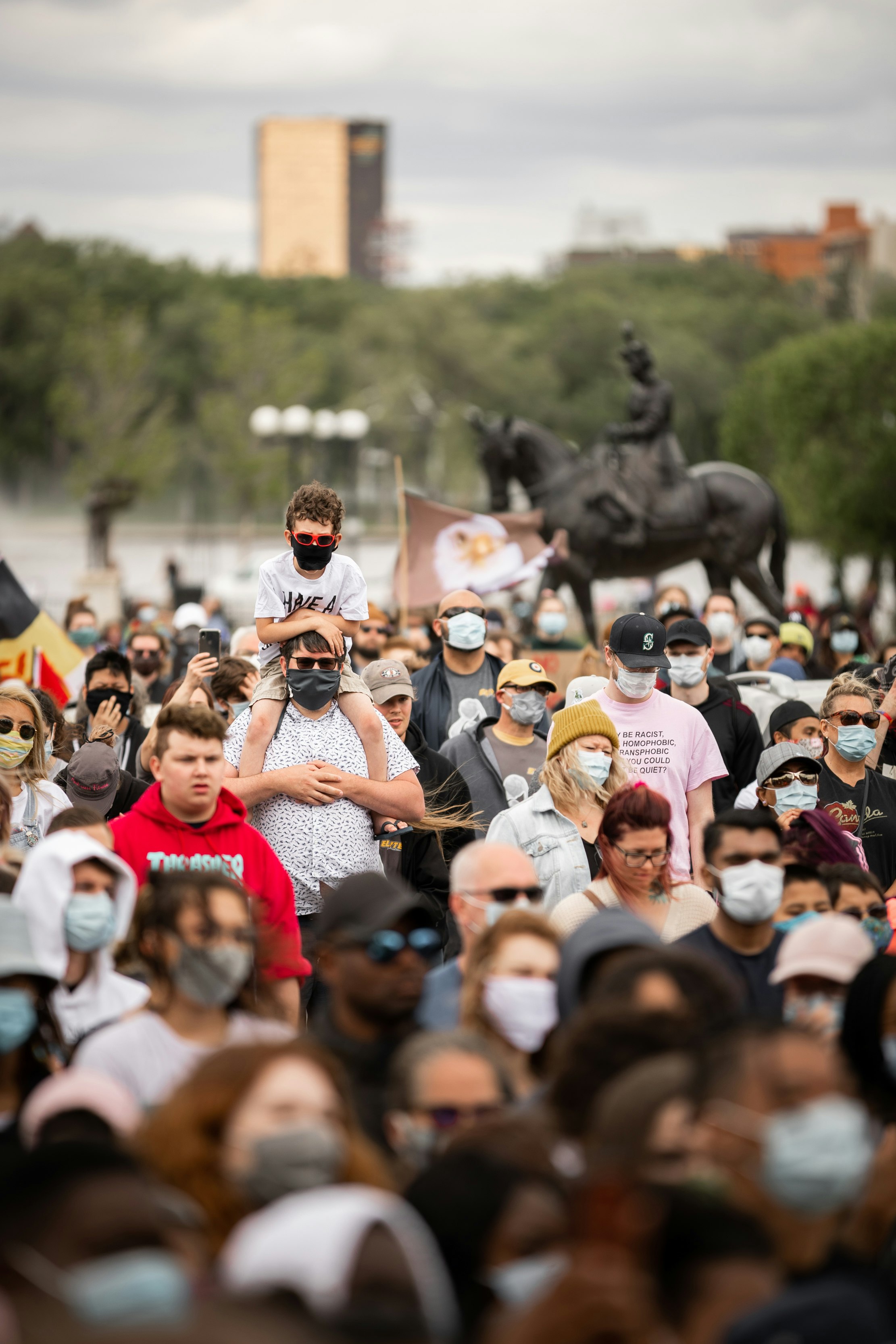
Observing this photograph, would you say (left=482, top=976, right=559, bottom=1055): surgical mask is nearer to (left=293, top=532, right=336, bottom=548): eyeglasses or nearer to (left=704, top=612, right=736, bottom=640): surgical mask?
(left=293, top=532, right=336, bottom=548): eyeglasses

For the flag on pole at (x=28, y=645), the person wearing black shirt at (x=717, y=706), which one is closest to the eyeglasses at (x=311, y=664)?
the person wearing black shirt at (x=717, y=706)

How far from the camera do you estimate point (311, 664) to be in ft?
21.3

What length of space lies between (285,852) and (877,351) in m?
42.5

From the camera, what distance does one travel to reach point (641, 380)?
66.2ft

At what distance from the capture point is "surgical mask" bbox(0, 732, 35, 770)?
22.9 feet

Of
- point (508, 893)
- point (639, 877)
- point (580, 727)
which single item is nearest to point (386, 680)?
point (580, 727)

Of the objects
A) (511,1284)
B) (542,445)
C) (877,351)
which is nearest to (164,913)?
(511,1284)

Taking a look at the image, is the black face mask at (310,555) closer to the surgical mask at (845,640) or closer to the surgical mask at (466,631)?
the surgical mask at (466,631)

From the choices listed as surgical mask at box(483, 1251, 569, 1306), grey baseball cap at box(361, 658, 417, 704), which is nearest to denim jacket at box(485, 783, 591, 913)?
grey baseball cap at box(361, 658, 417, 704)

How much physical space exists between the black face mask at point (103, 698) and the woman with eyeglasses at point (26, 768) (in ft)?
4.87

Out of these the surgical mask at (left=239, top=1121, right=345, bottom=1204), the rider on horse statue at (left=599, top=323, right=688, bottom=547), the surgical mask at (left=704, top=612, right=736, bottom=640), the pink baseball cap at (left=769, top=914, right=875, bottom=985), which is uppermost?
the rider on horse statue at (left=599, top=323, right=688, bottom=547)

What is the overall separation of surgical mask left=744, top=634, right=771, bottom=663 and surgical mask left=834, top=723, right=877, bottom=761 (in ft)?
16.7

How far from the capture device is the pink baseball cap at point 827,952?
15.0 ft

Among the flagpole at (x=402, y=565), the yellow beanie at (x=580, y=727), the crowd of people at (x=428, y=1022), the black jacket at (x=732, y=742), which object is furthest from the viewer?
the flagpole at (x=402, y=565)
